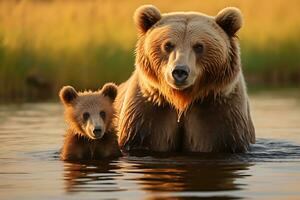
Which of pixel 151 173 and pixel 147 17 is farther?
pixel 147 17

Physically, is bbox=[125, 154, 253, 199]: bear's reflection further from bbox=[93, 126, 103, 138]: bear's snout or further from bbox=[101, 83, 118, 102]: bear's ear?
bbox=[101, 83, 118, 102]: bear's ear

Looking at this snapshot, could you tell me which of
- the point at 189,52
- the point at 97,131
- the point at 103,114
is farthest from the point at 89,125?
the point at 189,52

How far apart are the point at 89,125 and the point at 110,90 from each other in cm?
67

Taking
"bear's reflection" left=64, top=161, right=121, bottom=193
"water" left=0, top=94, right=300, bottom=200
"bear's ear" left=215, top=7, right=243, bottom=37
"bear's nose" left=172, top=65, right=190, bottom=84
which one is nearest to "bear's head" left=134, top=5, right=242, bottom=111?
"bear's ear" left=215, top=7, right=243, bottom=37

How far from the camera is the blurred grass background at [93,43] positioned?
20.4 m

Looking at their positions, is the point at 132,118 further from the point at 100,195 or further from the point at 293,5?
the point at 293,5

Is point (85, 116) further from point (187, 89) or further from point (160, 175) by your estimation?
point (160, 175)

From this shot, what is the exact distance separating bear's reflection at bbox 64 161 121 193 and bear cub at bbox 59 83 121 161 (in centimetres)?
35

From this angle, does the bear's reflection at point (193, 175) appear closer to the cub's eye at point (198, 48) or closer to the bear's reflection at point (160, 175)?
the bear's reflection at point (160, 175)

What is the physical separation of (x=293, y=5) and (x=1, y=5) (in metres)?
7.09

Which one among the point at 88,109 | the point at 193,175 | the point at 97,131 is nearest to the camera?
the point at 193,175

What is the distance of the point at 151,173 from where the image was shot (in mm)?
10102

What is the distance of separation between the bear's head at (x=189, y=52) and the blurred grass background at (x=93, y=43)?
819cm

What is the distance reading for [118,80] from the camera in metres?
20.6
